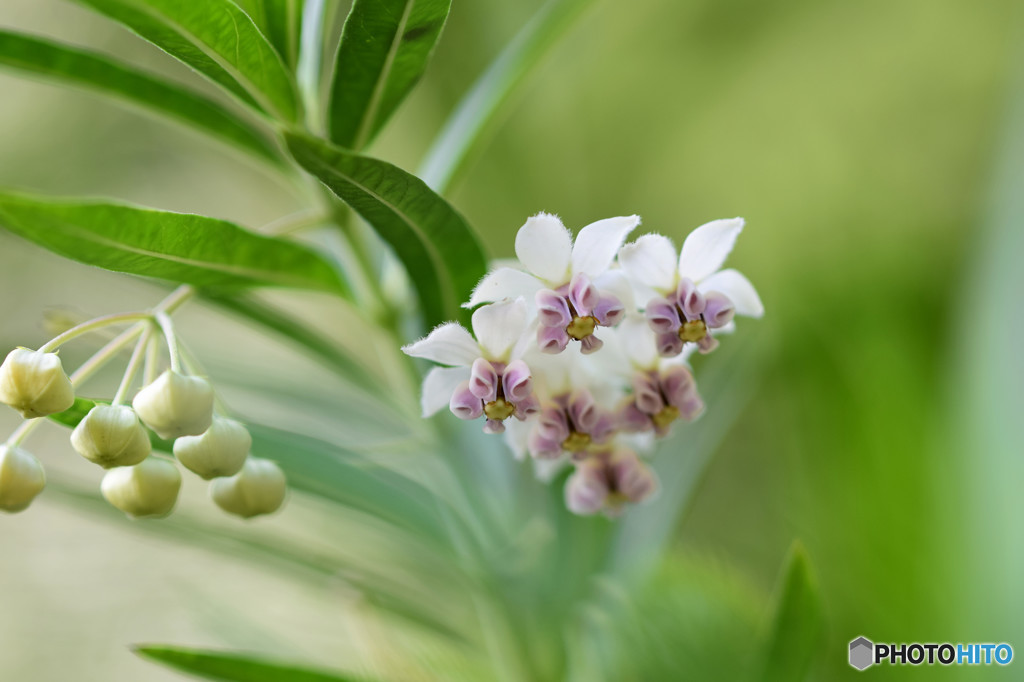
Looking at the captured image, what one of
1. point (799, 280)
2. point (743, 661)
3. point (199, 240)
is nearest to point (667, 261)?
point (199, 240)

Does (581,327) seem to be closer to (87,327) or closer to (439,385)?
(439,385)

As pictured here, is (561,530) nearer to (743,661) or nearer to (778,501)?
(743,661)

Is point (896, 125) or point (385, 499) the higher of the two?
point (896, 125)

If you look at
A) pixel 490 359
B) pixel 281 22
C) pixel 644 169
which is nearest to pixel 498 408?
pixel 490 359

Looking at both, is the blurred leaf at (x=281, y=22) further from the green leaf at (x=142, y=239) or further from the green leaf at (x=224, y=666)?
the green leaf at (x=224, y=666)

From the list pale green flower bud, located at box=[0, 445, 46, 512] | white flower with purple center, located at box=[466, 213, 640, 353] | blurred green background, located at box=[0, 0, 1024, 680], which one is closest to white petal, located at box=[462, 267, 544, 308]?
white flower with purple center, located at box=[466, 213, 640, 353]

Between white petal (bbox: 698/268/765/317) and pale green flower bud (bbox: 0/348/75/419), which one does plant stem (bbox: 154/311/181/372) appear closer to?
pale green flower bud (bbox: 0/348/75/419)
